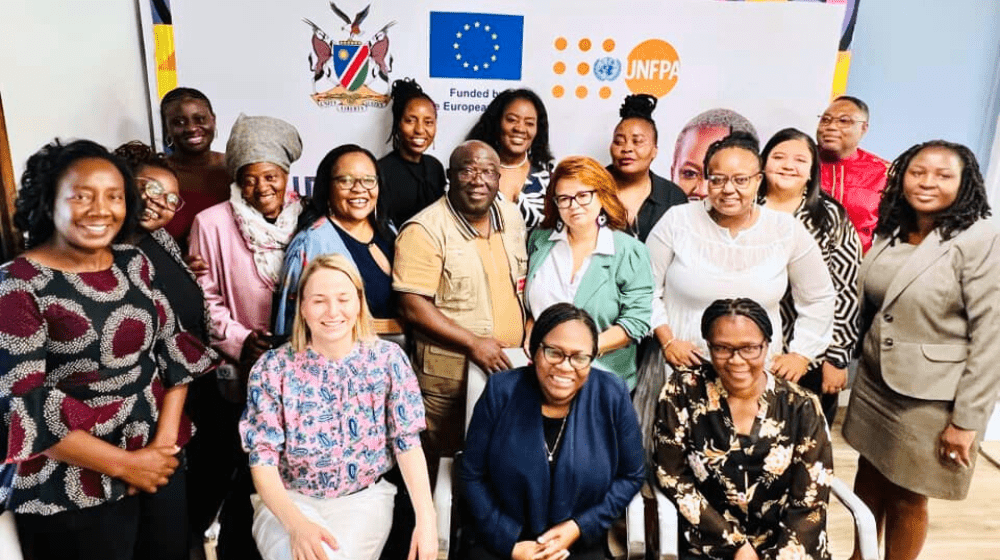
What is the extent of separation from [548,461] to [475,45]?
2257 millimetres

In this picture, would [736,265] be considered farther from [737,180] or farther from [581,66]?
[581,66]

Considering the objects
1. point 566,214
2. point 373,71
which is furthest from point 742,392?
point 373,71

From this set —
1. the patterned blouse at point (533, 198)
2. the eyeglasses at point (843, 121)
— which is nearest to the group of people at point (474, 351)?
the patterned blouse at point (533, 198)

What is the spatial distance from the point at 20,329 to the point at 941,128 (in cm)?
433

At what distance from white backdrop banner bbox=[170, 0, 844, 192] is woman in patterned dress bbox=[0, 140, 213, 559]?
1.81 m

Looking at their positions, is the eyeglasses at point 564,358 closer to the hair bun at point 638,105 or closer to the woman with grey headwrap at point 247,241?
the woman with grey headwrap at point 247,241

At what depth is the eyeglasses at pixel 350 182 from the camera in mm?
2389

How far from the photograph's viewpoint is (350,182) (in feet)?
7.83

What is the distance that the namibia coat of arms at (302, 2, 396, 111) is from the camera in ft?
11.6

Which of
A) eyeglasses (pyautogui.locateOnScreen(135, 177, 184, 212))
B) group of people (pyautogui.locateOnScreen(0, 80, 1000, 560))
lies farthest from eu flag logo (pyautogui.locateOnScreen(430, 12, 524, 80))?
eyeglasses (pyautogui.locateOnScreen(135, 177, 184, 212))

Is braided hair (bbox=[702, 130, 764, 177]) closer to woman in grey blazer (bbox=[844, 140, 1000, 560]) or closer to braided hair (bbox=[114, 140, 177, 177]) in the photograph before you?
woman in grey blazer (bbox=[844, 140, 1000, 560])

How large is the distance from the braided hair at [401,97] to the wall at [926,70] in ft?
7.60

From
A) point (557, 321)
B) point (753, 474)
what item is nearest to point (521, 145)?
point (557, 321)

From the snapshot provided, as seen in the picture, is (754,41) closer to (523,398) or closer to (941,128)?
(941,128)
